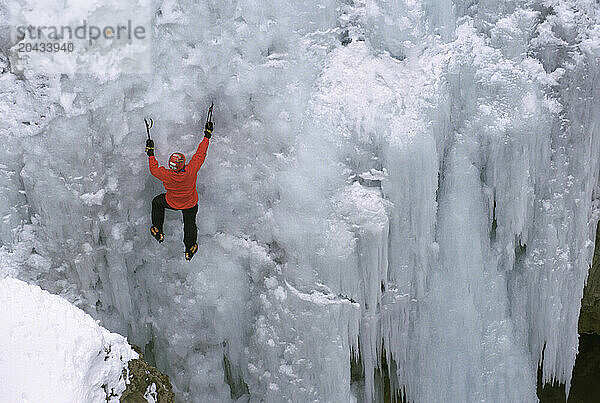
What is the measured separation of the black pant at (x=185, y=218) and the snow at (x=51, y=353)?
1.14m

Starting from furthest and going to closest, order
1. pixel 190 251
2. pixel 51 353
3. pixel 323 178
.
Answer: pixel 190 251 → pixel 323 178 → pixel 51 353

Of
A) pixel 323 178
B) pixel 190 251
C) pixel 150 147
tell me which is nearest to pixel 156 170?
pixel 150 147

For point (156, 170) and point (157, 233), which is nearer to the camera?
point (156, 170)

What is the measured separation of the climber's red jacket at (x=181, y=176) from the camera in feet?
13.9

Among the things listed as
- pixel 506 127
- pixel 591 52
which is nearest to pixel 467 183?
pixel 506 127

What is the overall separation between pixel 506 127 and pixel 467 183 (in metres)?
0.44

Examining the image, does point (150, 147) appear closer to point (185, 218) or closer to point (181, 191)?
point (181, 191)

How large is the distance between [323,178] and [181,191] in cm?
92

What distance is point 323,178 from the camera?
451 centimetres

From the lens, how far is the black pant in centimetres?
447

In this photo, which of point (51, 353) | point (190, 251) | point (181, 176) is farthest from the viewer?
point (190, 251)

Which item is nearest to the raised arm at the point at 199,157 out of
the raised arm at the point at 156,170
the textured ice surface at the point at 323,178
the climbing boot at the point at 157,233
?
the raised arm at the point at 156,170

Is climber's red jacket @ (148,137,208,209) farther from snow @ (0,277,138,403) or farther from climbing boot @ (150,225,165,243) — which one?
snow @ (0,277,138,403)

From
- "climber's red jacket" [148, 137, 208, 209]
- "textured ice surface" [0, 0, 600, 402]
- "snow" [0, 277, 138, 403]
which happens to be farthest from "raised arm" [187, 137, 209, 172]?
"snow" [0, 277, 138, 403]
